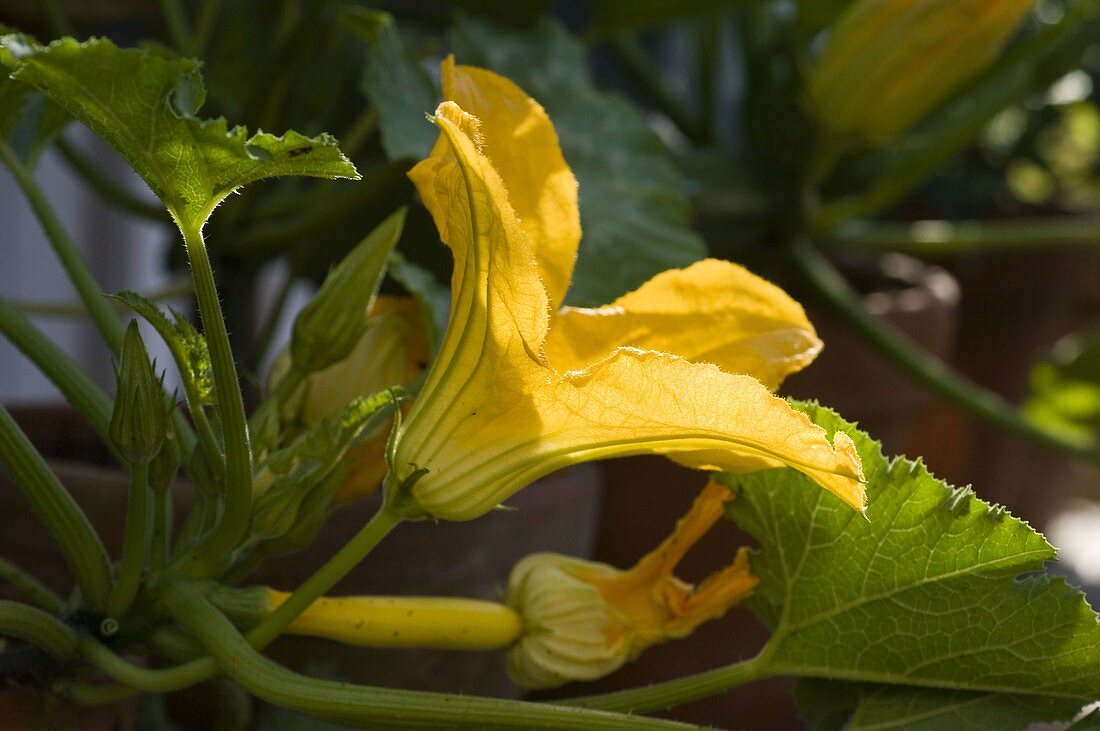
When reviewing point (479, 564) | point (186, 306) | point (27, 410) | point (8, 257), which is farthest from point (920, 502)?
point (8, 257)

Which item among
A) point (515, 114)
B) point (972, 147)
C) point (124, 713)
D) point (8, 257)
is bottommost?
point (124, 713)

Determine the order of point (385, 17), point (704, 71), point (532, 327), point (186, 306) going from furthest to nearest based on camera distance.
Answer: point (186, 306), point (704, 71), point (385, 17), point (532, 327)

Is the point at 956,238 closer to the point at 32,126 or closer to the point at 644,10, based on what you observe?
the point at 644,10

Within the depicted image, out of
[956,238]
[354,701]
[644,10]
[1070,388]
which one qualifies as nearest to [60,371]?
[354,701]

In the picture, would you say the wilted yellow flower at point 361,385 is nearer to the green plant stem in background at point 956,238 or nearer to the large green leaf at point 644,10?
the large green leaf at point 644,10

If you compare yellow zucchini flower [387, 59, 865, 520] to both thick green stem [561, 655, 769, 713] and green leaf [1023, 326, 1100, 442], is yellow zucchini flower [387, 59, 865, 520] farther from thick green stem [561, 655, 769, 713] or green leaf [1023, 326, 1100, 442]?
green leaf [1023, 326, 1100, 442]

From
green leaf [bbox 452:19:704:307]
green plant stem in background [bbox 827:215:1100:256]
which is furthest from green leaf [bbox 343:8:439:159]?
green plant stem in background [bbox 827:215:1100:256]

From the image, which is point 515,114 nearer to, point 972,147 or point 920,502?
point 920,502
